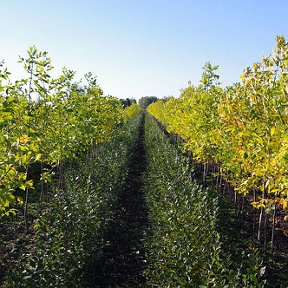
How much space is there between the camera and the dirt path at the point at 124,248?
6.29m

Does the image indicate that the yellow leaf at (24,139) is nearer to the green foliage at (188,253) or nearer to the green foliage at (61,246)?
the green foliage at (61,246)

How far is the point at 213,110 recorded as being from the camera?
10.5 m

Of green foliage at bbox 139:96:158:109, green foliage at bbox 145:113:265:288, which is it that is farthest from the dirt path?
green foliage at bbox 139:96:158:109

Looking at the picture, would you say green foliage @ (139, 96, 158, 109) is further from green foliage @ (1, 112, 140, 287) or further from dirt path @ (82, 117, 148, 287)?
green foliage @ (1, 112, 140, 287)

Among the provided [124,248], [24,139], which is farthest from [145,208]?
[24,139]

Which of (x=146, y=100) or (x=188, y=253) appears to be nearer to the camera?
(x=188, y=253)

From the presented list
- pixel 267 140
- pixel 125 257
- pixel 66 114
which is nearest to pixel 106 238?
pixel 125 257

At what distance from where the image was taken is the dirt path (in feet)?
20.6

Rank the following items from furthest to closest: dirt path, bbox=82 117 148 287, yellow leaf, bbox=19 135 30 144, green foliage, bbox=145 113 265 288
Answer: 1. dirt path, bbox=82 117 148 287
2. green foliage, bbox=145 113 265 288
3. yellow leaf, bbox=19 135 30 144

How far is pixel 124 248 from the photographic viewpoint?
7688 millimetres

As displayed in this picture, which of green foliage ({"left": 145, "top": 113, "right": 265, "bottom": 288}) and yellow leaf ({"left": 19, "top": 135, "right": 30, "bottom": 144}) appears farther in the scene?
green foliage ({"left": 145, "top": 113, "right": 265, "bottom": 288})

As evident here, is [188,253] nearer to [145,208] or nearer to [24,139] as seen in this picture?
[24,139]

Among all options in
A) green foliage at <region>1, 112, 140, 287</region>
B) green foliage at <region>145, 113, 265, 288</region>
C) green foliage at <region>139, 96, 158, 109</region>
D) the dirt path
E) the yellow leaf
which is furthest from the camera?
green foliage at <region>139, 96, 158, 109</region>

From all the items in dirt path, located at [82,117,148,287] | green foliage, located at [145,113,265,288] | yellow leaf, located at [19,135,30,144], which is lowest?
dirt path, located at [82,117,148,287]
